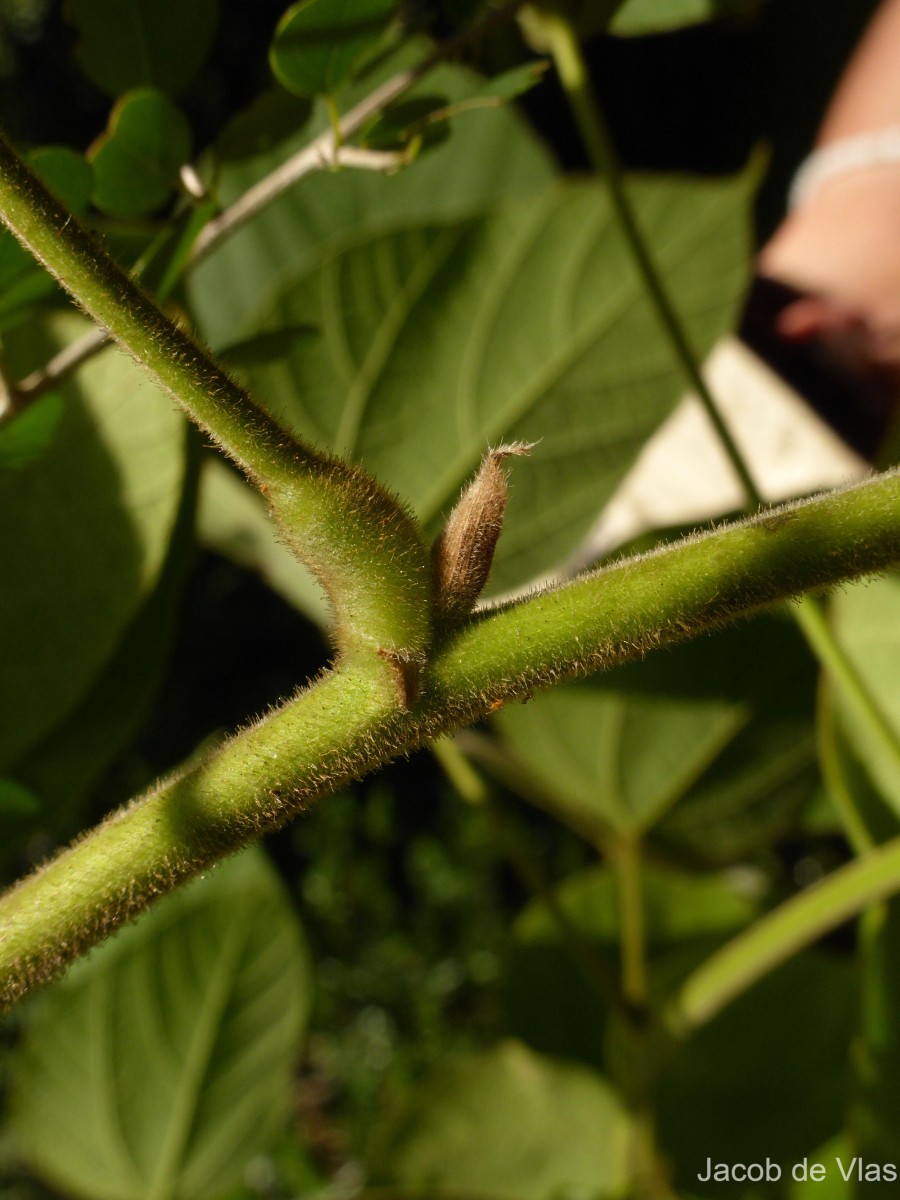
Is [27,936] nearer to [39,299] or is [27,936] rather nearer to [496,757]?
[39,299]

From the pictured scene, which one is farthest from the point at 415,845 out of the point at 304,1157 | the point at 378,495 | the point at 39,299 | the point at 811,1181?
the point at 378,495

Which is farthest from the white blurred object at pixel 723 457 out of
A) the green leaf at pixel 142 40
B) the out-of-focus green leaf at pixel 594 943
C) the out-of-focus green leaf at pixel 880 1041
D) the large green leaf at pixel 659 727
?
the green leaf at pixel 142 40

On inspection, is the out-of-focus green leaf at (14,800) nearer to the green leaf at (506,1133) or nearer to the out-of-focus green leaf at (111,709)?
the out-of-focus green leaf at (111,709)

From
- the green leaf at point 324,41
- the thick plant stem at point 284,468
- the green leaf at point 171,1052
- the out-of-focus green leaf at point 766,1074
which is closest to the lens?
the thick plant stem at point 284,468

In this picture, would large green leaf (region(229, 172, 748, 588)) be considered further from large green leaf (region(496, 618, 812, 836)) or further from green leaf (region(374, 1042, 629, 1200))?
green leaf (region(374, 1042, 629, 1200))

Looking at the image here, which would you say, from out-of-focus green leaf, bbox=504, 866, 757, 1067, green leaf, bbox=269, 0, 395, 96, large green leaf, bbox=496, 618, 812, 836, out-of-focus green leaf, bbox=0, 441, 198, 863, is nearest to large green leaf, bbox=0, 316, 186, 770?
out-of-focus green leaf, bbox=0, 441, 198, 863

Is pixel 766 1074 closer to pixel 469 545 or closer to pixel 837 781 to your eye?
pixel 837 781
